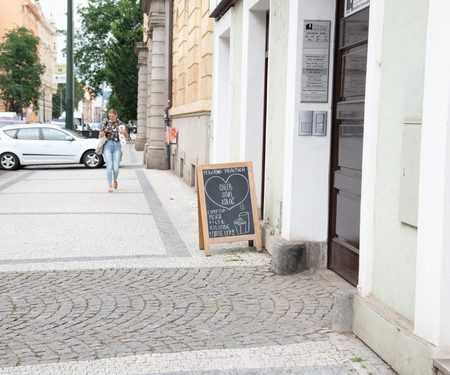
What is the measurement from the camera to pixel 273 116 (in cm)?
762

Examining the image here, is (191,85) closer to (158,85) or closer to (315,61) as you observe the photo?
(158,85)

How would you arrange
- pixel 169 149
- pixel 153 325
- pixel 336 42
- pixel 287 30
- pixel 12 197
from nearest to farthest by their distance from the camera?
pixel 153 325 < pixel 336 42 < pixel 287 30 < pixel 12 197 < pixel 169 149

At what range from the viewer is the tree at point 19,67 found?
228 ft

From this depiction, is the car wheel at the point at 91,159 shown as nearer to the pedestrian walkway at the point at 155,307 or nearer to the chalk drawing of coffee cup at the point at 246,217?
the pedestrian walkway at the point at 155,307

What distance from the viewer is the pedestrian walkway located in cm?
423

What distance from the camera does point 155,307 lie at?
5430mm

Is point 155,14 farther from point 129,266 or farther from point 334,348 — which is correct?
point 334,348

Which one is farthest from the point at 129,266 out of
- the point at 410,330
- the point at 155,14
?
the point at 155,14

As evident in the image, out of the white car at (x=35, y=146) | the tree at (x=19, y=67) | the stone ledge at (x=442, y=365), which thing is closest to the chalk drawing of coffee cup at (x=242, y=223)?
the stone ledge at (x=442, y=365)

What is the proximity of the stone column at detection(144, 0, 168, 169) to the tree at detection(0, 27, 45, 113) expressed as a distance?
5037cm

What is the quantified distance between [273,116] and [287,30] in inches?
39.8

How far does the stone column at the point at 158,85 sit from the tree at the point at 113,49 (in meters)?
18.5

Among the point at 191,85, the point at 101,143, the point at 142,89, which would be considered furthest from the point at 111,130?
the point at 142,89

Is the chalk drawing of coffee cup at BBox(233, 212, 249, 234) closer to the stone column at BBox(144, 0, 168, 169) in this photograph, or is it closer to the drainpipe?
the drainpipe
